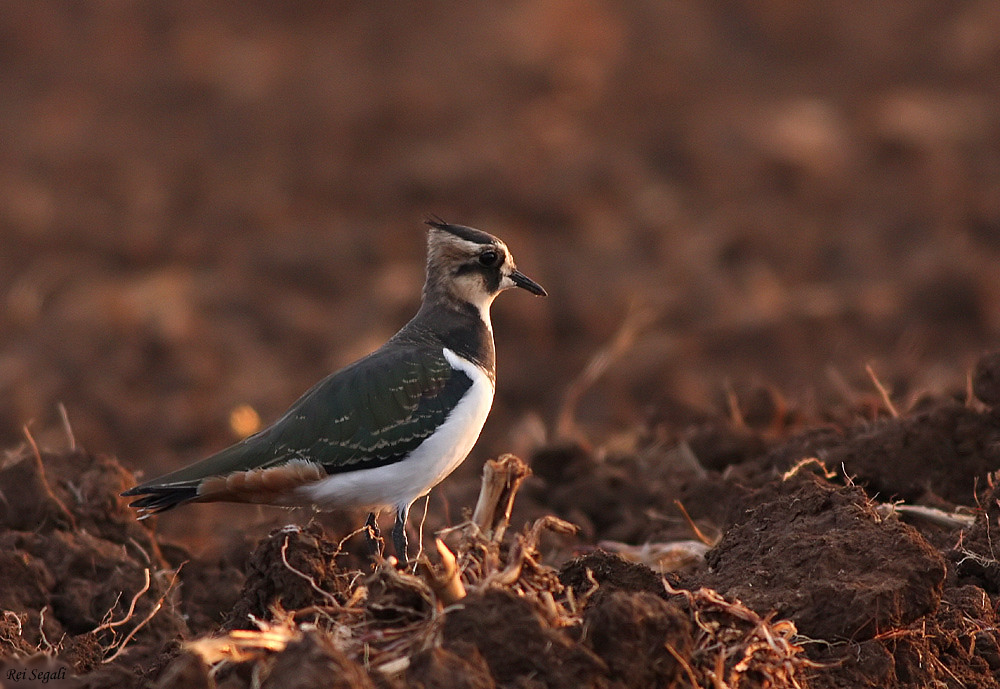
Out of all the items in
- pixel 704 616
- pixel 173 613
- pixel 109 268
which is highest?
pixel 704 616

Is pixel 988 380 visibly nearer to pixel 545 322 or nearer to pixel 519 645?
pixel 519 645

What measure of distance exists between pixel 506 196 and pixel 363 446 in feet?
35.4

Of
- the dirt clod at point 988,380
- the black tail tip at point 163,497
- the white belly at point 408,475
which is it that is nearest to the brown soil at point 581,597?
the dirt clod at point 988,380

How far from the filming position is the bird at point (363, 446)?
6.45 metres

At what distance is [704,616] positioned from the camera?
4785 mm

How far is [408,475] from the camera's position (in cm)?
659

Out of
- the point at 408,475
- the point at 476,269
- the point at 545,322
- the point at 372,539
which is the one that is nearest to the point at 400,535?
the point at 372,539

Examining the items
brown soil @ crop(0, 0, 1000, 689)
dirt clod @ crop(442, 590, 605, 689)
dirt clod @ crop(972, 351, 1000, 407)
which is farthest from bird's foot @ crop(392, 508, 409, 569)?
dirt clod @ crop(972, 351, 1000, 407)

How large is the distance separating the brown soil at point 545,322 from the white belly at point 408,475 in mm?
293

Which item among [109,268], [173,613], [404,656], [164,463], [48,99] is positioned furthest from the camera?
[48,99]

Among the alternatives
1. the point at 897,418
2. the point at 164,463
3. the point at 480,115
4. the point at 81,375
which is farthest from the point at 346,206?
the point at 897,418

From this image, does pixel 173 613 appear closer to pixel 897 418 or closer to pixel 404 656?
pixel 404 656

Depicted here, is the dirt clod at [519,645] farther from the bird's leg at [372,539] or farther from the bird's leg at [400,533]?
the bird's leg at [400,533]

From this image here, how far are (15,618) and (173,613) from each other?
79cm
